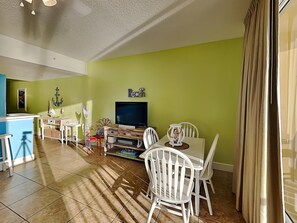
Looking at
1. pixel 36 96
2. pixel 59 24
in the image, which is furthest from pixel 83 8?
pixel 36 96

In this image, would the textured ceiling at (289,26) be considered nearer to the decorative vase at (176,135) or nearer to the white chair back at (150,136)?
the decorative vase at (176,135)

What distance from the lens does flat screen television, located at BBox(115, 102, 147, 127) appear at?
3.21 m

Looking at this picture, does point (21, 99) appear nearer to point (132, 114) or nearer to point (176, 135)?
point (132, 114)

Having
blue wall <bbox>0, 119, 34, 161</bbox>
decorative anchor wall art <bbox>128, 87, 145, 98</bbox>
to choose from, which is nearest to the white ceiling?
decorative anchor wall art <bbox>128, 87, 145, 98</bbox>

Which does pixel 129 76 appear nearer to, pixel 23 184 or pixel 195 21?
pixel 195 21

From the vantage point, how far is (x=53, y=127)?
195 inches

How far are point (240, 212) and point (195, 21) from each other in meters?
2.73

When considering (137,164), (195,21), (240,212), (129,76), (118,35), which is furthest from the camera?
(129,76)

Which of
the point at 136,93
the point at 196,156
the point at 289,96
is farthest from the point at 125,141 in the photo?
the point at 289,96

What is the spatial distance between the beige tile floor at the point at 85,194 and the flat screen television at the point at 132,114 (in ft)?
3.00

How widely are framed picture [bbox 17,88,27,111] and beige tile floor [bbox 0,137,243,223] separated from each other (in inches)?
173

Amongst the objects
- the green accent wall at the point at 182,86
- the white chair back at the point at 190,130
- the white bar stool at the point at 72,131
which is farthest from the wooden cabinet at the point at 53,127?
the white chair back at the point at 190,130

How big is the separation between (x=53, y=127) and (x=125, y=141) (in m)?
3.23

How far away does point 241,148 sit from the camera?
70.5 inches
